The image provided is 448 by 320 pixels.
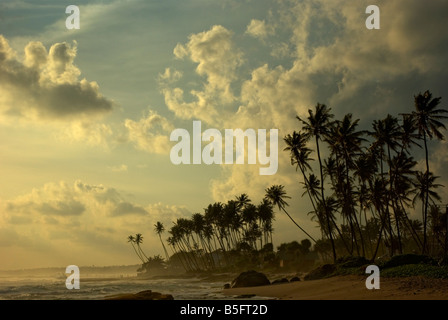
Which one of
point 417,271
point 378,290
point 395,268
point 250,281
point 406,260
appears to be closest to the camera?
point 378,290

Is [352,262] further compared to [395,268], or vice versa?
Result: [352,262]

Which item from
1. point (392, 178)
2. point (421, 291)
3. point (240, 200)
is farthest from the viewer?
point (240, 200)

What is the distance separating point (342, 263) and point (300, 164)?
1819 cm

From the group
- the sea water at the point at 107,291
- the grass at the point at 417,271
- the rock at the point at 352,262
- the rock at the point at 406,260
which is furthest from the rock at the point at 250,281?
the grass at the point at 417,271

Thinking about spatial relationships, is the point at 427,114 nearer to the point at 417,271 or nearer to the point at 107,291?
the point at 417,271

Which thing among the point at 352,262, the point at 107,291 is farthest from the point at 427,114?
the point at 107,291

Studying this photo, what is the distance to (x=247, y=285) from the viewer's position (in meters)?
46.0

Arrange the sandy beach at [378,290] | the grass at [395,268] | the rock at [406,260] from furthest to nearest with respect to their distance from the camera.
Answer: the rock at [406,260], the grass at [395,268], the sandy beach at [378,290]

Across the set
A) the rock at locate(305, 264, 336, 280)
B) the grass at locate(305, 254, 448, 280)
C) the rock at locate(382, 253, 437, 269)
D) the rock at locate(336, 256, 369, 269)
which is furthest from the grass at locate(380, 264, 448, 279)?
the rock at locate(305, 264, 336, 280)

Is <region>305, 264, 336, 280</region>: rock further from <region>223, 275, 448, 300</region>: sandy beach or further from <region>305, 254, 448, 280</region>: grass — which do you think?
<region>223, 275, 448, 300</region>: sandy beach

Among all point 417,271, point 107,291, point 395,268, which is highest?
point 417,271

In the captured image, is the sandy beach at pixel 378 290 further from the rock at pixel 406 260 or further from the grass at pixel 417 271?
the rock at pixel 406 260
